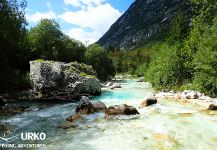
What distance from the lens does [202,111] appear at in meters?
29.4

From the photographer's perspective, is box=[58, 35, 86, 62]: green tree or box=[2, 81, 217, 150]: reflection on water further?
box=[58, 35, 86, 62]: green tree

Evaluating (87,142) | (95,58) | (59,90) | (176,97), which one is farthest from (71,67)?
(95,58)

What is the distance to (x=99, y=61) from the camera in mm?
95375

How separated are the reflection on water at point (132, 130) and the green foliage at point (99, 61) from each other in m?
63.1

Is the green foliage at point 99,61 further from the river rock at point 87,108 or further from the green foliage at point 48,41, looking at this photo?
the river rock at point 87,108

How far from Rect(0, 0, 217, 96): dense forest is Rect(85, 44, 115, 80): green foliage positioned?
0.44 m

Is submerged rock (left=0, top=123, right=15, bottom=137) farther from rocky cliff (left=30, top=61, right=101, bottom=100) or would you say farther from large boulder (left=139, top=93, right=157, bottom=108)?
rocky cliff (left=30, top=61, right=101, bottom=100)

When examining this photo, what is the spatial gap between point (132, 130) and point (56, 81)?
27.8 metres

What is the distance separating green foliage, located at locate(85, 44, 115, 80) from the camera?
93.8 m

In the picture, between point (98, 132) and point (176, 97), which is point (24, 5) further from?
point (98, 132)

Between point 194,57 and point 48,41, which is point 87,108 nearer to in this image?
point 194,57

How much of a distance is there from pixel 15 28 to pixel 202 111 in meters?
27.0

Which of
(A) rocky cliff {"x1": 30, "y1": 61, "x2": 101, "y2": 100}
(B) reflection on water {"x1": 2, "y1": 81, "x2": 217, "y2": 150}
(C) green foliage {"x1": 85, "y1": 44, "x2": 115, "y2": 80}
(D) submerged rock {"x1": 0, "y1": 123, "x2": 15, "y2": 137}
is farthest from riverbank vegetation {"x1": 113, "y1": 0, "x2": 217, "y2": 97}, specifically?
(C) green foliage {"x1": 85, "y1": 44, "x2": 115, "y2": 80}

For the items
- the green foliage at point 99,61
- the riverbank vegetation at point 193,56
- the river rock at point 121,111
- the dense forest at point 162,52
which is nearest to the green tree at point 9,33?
the dense forest at point 162,52
